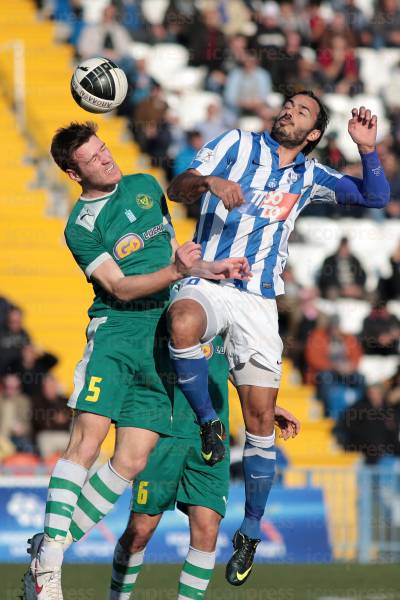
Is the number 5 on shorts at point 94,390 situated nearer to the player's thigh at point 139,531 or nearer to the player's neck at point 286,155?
the player's thigh at point 139,531

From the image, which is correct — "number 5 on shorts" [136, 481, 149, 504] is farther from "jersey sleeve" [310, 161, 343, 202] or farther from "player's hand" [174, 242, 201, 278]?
"jersey sleeve" [310, 161, 343, 202]

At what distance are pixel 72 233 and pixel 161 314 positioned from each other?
712 mm

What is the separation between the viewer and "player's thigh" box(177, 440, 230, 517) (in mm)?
8578

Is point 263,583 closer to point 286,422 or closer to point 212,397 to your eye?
point 286,422

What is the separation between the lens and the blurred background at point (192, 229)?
13922 millimetres

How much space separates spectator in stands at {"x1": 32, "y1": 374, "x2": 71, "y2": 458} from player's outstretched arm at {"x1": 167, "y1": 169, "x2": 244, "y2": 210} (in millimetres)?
6875

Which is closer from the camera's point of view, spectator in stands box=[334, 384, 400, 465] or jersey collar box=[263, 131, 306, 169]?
jersey collar box=[263, 131, 306, 169]

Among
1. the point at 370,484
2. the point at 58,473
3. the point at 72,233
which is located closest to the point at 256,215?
the point at 72,233

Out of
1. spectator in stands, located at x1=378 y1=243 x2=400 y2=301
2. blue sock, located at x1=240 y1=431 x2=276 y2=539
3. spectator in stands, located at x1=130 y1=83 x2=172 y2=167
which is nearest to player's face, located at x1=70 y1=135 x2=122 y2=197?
blue sock, located at x1=240 y1=431 x2=276 y2=539

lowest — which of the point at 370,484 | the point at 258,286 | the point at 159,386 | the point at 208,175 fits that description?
the point at 370,484

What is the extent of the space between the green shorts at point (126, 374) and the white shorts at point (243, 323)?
1.01 ft

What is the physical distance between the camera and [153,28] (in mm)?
19328

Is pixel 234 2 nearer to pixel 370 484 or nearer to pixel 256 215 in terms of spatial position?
pixel 370 484

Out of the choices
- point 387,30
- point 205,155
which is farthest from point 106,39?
point 205,155
